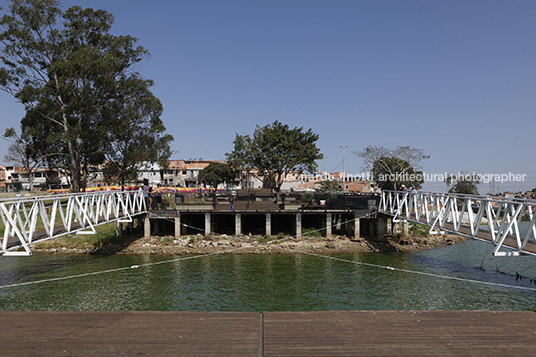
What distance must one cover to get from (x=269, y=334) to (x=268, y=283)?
10.7m

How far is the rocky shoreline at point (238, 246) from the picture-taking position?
90.5ft

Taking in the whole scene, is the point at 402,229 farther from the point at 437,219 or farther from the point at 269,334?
the point at 269,334

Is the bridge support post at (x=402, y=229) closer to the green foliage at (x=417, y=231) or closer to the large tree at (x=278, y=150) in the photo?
the green foliage at (x=417, y=231)

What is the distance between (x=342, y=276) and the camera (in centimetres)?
2033

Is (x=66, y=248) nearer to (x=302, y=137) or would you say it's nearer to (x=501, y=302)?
(x=501, y=302)

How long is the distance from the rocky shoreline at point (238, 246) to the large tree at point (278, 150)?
882 inches

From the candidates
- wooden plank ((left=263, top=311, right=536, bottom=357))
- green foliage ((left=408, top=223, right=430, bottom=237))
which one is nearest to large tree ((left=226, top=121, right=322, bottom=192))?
green foliage ((left=408, top=223, right=430, bottom=237))

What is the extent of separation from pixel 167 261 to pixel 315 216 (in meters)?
16.5

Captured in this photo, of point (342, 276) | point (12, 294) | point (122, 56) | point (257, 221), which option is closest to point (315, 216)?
point (257, 221)

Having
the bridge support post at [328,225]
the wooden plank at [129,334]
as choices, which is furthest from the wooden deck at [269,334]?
the bridge support post at [328,225]

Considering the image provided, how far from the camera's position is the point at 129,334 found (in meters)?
8.58

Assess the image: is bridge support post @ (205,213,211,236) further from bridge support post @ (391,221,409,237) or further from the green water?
bridge support post @ (391,221,409,237)

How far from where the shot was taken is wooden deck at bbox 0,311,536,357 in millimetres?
7719

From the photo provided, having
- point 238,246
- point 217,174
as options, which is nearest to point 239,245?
point 238,246
